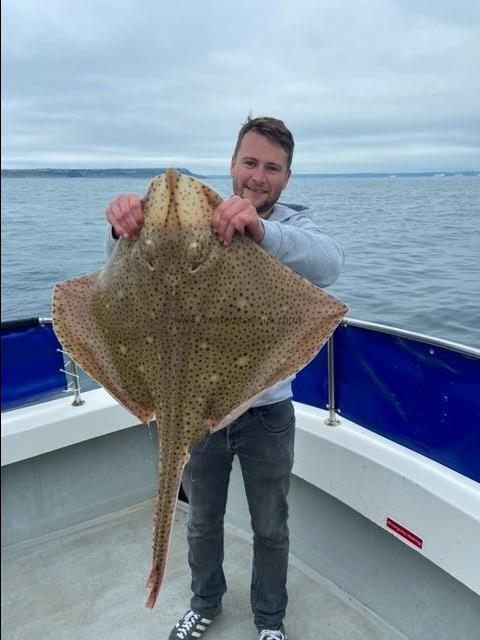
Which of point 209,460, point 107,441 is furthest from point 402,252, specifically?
point 209,460

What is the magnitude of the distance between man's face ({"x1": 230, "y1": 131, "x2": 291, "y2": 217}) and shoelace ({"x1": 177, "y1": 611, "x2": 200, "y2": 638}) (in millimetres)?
2101

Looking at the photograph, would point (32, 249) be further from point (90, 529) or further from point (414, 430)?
point (414, 430)

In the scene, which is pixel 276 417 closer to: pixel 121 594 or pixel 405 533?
pixel 405 533

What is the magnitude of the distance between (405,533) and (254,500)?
752 mm

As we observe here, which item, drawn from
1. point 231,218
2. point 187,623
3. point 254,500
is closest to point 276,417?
point 254,500

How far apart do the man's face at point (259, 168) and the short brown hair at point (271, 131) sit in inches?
0.7

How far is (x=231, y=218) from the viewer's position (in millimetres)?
1548

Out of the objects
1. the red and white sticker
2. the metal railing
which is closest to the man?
the red and white sticker

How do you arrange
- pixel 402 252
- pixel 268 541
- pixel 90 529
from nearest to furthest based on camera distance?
pixel 268 541 → pixel 90 529 → pixel 402 252

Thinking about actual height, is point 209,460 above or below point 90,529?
above

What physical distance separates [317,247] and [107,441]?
2473 mm

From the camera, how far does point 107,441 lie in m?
3.85

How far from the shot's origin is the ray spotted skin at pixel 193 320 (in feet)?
5.19

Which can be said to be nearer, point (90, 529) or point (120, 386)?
point (120, 386)
